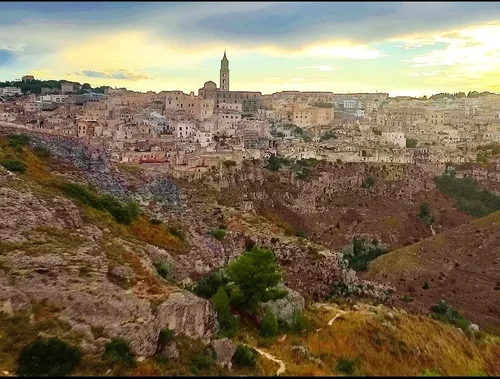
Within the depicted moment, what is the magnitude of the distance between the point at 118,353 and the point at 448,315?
17.7m

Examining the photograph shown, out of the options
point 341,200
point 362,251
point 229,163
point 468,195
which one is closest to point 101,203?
point 229,163

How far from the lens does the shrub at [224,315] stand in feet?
54.9

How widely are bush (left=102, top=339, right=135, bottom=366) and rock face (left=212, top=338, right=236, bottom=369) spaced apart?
2202 mm

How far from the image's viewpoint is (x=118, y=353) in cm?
1306

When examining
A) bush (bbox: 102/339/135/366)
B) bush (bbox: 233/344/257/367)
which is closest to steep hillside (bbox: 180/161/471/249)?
bush (bbox: 233/344/257/367)

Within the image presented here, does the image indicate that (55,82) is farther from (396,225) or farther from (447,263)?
(447,263)

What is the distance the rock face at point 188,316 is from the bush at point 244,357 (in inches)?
60.6

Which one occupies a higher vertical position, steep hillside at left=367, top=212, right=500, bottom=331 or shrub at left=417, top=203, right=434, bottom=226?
steep hillside at left=367, top=212, right=500, bottom=331

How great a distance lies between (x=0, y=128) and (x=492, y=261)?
32471 millimetres

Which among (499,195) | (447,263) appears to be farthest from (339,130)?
(447,263)

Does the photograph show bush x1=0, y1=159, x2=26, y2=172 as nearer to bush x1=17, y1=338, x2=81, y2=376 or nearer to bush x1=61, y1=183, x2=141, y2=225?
bush x1=61, y1=183, x2=141, y2=225

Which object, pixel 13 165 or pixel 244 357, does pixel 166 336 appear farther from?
pixel 13 165

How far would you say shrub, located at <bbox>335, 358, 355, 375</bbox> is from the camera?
1372cm

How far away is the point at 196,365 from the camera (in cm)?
1331
